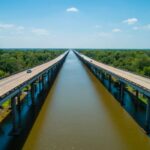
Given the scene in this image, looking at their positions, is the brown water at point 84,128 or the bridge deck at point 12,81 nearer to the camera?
the brown water at point 84,128

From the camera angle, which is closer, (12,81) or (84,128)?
(84,128)

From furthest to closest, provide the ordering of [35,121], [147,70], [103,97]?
[147,70] < [103,97] < [35,121]

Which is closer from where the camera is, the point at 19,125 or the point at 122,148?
the point at 122,148

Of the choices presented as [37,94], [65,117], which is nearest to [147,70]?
[37,94]

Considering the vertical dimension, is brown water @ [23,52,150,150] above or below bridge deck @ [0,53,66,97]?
below

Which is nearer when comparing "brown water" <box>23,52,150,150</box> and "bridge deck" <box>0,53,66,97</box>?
"brown water" <box>23,52,150,150</box>

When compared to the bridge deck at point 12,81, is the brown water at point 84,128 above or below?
below

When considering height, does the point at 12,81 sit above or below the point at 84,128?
above

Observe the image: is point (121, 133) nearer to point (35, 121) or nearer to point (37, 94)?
point (35, 121)
